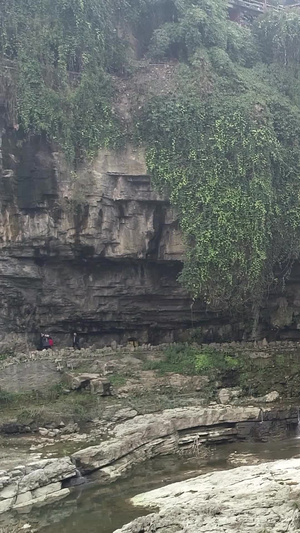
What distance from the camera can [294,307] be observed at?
872 inches

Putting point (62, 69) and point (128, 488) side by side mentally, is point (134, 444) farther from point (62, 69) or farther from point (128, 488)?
point (62, 69)

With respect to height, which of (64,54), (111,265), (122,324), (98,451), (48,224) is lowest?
(98,451)

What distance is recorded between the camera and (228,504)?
8.98m

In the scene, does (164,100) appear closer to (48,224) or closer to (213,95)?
(213,95)

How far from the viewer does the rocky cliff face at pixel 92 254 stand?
17984 mm

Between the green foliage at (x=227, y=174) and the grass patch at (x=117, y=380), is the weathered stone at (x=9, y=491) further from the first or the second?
the green foliage at (x=227, y=174)

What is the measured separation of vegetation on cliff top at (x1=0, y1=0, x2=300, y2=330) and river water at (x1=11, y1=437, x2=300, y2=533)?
6328 millimetres

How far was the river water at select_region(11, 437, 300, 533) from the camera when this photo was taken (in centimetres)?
961

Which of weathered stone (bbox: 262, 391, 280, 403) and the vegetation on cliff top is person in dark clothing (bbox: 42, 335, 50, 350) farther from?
weathered stone (bbox: 262, 391, 280, 403)

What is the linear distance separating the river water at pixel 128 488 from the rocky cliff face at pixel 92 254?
318 inches

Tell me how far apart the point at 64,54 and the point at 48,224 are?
19.5 ft

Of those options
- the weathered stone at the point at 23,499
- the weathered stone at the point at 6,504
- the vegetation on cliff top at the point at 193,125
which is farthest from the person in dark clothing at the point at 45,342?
the weathered stone at the point at 6,504

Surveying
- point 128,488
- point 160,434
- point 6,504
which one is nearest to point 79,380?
point 160,434

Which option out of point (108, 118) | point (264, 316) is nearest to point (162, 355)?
point (264, 316)
